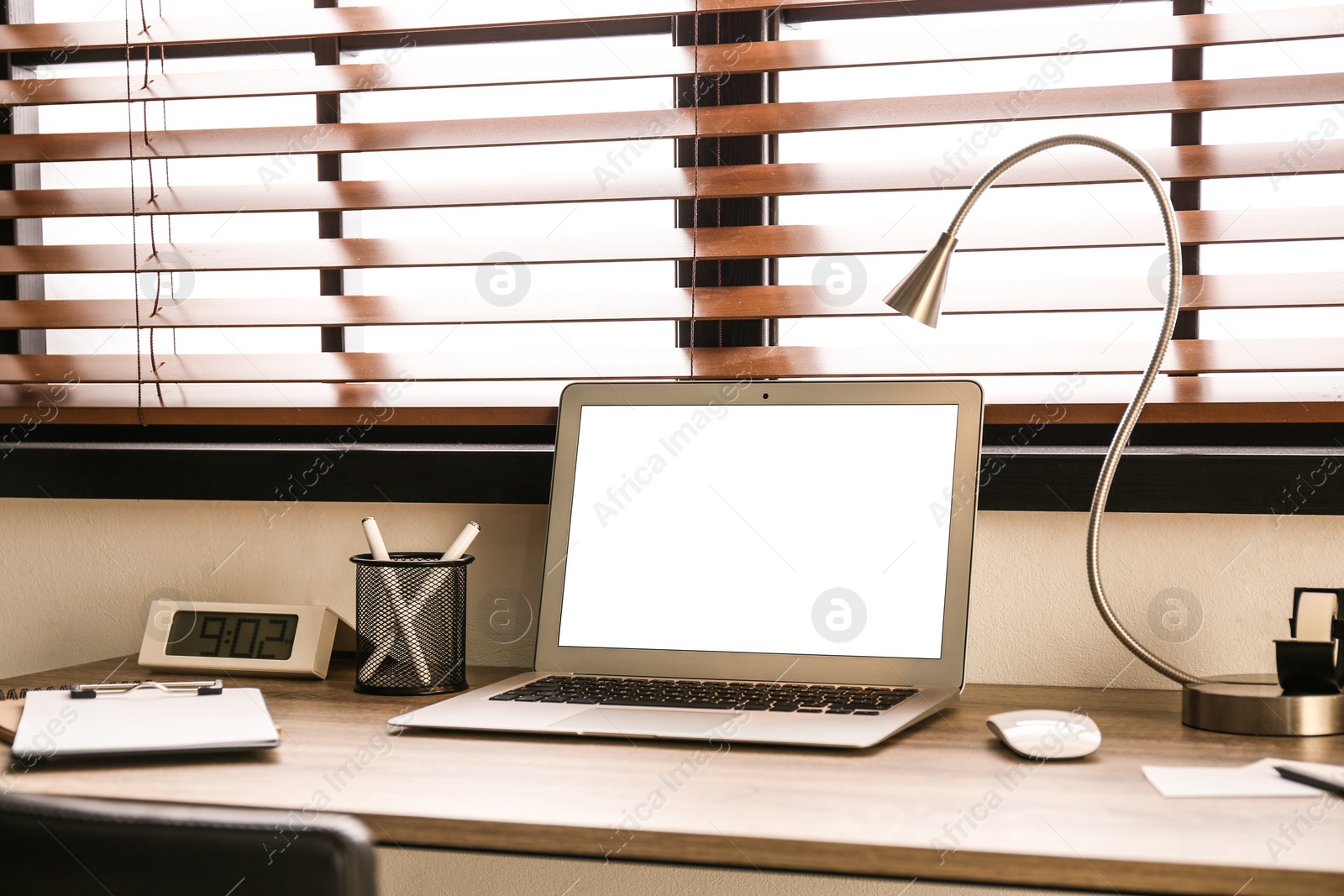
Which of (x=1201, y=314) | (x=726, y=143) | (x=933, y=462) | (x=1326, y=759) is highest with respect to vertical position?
(x=726, y=143)

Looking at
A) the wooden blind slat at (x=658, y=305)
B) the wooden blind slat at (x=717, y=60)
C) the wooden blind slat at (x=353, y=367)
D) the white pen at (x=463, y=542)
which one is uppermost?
the wooden blind slat at (x=717, y=60)

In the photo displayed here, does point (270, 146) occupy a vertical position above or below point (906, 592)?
above

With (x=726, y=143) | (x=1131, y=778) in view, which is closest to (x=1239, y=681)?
(x=1131, y=778)

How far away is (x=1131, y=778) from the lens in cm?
81

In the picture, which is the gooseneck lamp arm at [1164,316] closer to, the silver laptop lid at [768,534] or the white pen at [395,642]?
the silver laptop lid at [768,534]

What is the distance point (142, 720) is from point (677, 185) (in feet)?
2.58

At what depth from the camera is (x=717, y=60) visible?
129 cm

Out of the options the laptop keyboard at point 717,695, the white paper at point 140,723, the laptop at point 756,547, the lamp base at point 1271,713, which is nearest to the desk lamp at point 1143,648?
the lamp base at point 1271,713

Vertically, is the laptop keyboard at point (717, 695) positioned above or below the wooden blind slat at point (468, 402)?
below

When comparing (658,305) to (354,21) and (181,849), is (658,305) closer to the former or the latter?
(354,21)

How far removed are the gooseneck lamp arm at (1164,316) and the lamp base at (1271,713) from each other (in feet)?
0.19

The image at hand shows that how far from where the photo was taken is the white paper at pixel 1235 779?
2.48 ft

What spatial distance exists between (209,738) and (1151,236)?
1.03m

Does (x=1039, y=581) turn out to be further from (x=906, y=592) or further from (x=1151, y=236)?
(x=1151, y=236)
